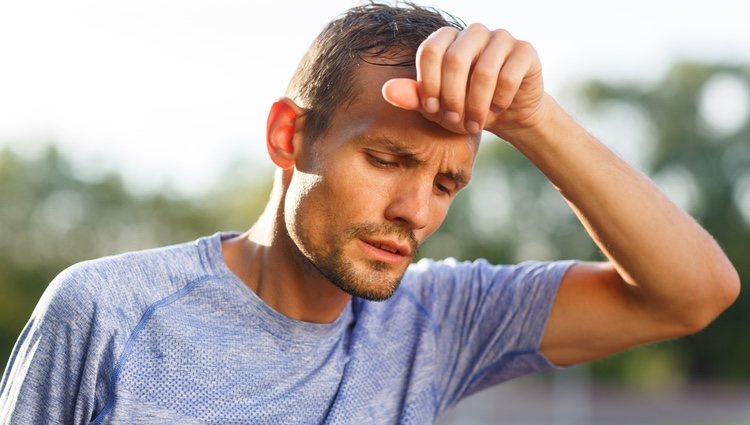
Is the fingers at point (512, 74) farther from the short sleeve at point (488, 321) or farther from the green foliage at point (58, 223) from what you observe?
the green foliage at point (58, 223)

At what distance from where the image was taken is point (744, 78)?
1613 inches

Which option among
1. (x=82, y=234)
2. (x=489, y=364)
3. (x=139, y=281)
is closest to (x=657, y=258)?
(x=489, y=364)

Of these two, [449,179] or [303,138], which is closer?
[449,179]

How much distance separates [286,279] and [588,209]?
91cm

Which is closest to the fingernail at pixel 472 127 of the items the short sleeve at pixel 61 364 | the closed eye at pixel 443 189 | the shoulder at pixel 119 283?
the closed eye at pixel 443 189

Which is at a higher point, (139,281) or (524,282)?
(139,281)

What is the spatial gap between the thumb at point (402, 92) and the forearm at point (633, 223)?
47cm

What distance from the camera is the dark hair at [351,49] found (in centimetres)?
274

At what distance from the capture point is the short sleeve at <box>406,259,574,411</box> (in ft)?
9.77

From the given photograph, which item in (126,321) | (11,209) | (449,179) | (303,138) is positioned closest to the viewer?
(126,321)

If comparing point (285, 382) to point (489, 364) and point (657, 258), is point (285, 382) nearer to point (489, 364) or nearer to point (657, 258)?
point (489, 364)

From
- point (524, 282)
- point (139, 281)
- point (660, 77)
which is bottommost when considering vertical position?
point (660, 77)

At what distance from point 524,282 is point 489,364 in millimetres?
283

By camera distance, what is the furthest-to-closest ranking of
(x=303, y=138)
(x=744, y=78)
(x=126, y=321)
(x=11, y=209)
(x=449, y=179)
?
(x=744, y=78)
(x=11, y=209)
(x=303, y=138)
(x=449, y=179)
(x=126, y=321)
